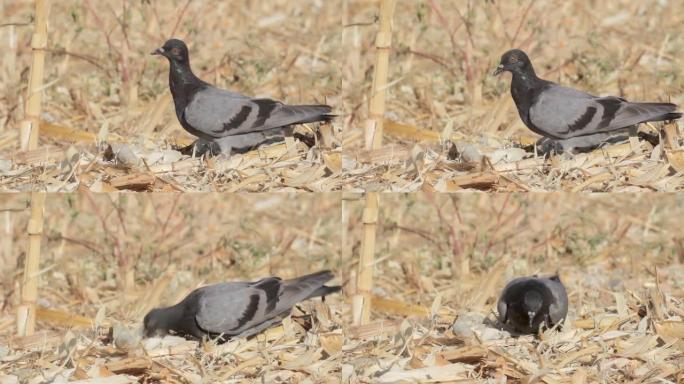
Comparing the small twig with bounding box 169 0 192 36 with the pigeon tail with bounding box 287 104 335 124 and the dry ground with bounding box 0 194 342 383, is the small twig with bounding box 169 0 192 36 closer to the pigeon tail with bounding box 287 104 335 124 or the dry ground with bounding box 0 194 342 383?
the dry ground with bounding box 0 194 342 383

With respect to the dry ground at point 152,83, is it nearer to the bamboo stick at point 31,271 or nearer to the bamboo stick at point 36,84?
the bamboo stick at point 36,84

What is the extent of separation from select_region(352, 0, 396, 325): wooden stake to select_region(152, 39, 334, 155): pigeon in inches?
39.9

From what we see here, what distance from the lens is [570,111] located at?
31.2 ft

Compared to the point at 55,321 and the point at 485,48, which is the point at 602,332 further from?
the point at 55,321

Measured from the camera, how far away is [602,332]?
337 inches

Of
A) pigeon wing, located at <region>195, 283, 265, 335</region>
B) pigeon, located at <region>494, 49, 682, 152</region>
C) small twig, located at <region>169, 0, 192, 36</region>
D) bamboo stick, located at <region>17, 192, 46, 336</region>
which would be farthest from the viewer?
small twig, located at <region>169, 0, 192, 36</region>

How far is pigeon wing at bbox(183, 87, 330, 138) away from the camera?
9.26 meters

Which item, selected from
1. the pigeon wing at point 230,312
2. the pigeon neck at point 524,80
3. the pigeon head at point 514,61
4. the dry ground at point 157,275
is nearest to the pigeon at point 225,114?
the dry ground at point 157,275

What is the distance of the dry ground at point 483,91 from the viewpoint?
28.8 ft

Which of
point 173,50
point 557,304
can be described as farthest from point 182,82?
point 557,304

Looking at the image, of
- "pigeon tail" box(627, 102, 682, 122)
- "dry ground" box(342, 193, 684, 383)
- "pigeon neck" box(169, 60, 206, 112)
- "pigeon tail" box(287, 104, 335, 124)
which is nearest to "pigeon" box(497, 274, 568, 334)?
"dry ground" box(342, 193, 684, 383)

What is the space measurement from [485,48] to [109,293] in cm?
412

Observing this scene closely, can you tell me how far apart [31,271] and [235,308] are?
1.60m

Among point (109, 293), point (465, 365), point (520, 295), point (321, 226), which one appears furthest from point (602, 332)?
point (109, 293)
